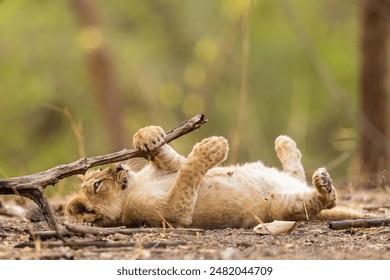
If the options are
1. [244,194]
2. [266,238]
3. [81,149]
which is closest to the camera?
[266,238]

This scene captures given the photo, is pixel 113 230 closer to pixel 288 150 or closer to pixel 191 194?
pixel 191 194

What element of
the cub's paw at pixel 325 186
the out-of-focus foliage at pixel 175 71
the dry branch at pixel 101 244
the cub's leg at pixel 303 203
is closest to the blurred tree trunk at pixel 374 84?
the out-of-focus foliage at pixel 175 71

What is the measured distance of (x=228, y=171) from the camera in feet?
12.8

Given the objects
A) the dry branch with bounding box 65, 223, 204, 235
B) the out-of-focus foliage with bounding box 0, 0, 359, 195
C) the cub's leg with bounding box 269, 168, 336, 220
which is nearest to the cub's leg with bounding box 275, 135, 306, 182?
the cub's leg with bounding box 269, 168, 336, 220

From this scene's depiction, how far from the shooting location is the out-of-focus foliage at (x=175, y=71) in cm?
1145

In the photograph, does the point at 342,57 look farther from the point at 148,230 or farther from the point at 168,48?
the point at 148,230

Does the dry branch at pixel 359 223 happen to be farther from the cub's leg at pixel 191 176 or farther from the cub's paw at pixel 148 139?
the cub's paw at pixel 148 139

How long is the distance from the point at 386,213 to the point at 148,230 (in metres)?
1.53

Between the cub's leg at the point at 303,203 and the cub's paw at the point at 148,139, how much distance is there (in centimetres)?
63

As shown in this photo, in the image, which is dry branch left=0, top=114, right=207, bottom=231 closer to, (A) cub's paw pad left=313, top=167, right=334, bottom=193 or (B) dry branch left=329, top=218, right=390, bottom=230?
(A) cub's paw pad left=313, top=167, right=334, bottom=193

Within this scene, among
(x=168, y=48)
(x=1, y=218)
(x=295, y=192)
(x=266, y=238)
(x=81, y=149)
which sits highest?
(x=168, y=48)

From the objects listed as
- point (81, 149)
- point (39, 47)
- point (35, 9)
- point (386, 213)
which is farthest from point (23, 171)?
point (35, 9)

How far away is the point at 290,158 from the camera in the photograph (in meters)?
4.33

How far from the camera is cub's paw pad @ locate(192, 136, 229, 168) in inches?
139
